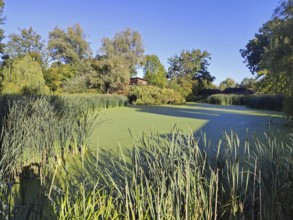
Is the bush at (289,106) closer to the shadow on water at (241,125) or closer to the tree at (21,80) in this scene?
the shadow on water at (241,125)

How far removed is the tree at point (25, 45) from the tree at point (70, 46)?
1.55m

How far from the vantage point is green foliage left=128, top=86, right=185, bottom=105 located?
563 inches

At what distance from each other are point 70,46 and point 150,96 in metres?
8.92

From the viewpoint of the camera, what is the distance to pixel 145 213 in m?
1.23

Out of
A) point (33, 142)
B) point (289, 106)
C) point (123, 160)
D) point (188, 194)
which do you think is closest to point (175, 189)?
point (188, 194)

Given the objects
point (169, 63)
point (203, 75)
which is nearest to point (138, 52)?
point (169, 63)

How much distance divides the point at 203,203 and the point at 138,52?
20192mm

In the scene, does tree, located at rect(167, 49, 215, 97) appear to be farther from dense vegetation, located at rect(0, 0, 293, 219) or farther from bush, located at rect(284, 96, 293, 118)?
bush, located at rect(284, 96, 293, 118)

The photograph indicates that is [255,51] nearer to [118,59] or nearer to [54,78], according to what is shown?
[118,59]

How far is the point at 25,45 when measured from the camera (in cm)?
1664

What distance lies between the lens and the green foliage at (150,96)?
14297 millimetres

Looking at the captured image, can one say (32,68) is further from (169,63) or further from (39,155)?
(169,63)

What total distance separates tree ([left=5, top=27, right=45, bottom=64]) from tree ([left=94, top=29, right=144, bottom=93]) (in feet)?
12.9

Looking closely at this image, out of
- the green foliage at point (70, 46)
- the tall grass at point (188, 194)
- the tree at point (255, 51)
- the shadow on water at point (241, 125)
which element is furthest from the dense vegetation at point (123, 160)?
the tree at point (255, 51)
